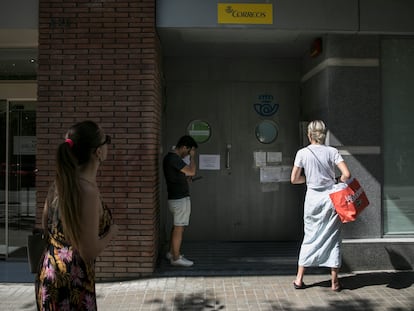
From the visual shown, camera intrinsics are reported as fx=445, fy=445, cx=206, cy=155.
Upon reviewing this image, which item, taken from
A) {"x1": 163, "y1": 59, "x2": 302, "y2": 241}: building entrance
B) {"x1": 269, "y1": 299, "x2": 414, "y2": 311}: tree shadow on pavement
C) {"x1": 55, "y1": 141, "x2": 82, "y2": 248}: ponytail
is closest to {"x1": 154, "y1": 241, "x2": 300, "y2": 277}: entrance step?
{"x1": 163, "y1": 59, "x2": 302, "y2": 241}: building entrance

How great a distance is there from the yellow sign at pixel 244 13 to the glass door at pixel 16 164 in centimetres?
319

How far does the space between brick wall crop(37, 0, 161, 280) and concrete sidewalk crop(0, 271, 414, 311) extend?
1.67 feet

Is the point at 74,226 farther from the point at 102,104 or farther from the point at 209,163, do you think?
the point at 209,163

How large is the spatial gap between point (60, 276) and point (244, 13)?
427 cm

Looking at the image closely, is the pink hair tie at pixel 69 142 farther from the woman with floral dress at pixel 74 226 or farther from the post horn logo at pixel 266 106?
the post horn logo at pixel 266 106

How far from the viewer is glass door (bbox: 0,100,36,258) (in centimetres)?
673

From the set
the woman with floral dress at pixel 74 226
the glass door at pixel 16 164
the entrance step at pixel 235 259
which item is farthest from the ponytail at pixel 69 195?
the glass door at pixel 16 164

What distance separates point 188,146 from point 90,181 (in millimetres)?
3469

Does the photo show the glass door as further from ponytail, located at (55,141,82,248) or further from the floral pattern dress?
ponytail, located at (55,141,82,248)

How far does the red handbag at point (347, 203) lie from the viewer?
478 centimetres

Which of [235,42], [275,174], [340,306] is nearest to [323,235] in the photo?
[340,306]

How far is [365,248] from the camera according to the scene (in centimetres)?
579

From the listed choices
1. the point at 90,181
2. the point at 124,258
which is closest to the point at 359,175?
the point at 124,258

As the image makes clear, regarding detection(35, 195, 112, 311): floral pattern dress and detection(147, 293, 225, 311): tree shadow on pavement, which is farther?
detection(147, 293, 225, 311): tree shadow on pavement
